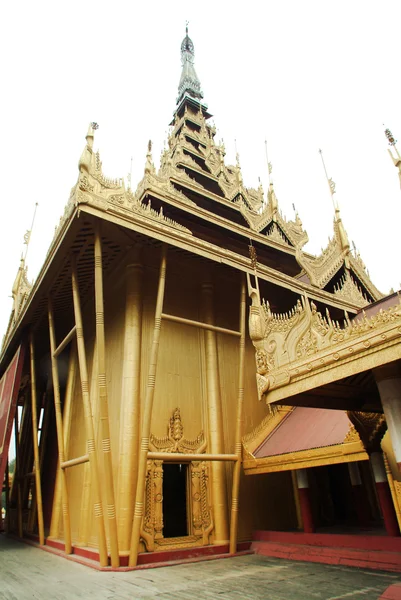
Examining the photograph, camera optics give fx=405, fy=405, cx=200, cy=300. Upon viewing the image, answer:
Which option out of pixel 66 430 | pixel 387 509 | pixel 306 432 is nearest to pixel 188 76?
pixel 66 430

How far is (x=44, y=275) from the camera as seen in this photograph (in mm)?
9812

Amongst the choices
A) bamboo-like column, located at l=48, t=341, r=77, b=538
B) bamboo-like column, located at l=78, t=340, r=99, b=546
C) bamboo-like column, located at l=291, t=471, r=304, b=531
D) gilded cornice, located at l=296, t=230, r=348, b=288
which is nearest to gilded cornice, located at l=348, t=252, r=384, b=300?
gilded cornice, located at l=296, t=230, r=348, b=288

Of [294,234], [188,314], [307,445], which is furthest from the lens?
[294,234]

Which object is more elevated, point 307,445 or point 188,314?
point 188,314

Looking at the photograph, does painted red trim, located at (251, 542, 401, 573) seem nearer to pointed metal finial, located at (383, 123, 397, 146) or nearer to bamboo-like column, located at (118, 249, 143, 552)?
bamboo-like column, located at (118, 249, 143, 552)

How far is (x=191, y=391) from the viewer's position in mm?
9727

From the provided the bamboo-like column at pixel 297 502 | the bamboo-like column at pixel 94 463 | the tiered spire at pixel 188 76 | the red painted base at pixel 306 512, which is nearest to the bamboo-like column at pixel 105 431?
the bamboo-like column at pixel 94 463

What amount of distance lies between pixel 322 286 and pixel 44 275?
26.0 ft

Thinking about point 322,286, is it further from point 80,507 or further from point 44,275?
point 80,507

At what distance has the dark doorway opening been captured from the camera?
10.1 meters

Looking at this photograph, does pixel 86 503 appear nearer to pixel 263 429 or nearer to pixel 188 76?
pixel 263 429

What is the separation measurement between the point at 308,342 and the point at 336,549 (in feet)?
16.1

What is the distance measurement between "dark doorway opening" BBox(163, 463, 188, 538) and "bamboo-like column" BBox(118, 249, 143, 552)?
228 centimetres

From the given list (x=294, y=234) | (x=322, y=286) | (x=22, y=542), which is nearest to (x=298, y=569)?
(x=322, y=286)
